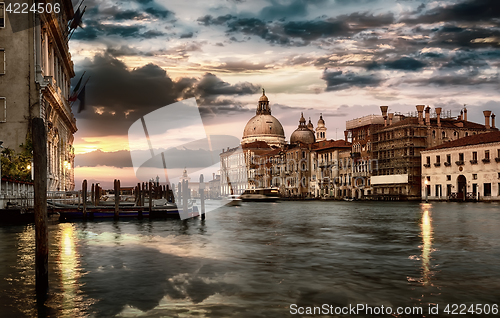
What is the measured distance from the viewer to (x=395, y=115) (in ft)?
238

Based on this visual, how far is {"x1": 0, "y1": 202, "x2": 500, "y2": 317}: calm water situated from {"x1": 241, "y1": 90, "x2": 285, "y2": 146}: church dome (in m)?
111

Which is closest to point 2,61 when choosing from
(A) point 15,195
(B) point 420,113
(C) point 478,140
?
(A) point 15,195

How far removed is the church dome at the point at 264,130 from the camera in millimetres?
128000

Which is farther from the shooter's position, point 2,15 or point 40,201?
point 2,15

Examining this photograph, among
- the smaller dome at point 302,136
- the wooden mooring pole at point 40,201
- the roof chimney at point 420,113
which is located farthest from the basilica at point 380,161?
the wooden mooring pole at point 40,201

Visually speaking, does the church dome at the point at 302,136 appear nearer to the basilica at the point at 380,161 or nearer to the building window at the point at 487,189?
the basilica at the point at 380,161

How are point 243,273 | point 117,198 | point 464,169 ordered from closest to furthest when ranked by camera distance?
point 243,273 → point 117,198 → point 464,169

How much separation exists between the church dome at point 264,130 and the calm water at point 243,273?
110944 mm

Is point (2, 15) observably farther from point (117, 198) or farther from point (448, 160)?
point (448, 160)

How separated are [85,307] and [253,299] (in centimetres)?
227

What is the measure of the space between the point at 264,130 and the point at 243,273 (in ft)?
392

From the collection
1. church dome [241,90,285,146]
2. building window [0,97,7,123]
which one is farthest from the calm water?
church dome [241,90,285,146]

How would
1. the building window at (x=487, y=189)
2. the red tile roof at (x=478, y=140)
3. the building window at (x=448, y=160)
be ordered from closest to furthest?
the red tile roof at (x=478, y=140) < the building window at (x=487, y=189) < the building window at (x=448, y=160)

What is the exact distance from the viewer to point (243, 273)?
32.8 feet
